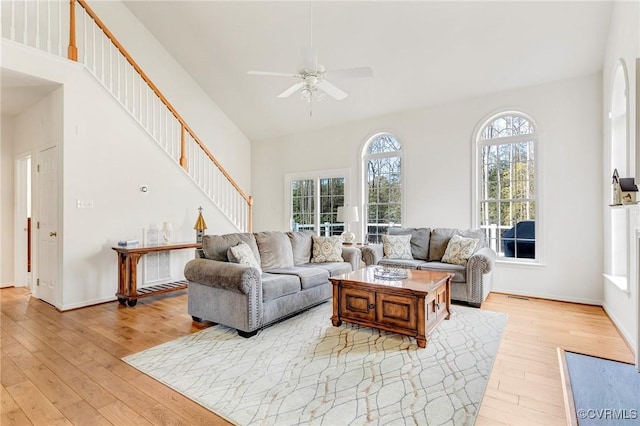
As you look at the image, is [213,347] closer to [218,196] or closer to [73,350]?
[73,350]

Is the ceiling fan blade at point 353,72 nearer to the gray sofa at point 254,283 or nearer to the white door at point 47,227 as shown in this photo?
the gray sofa at point 254,283

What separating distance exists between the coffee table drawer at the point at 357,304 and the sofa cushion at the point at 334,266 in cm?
80

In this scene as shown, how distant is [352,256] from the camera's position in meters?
4.80

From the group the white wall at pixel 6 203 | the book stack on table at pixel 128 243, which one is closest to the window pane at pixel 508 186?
the book stack on table at pixel 128 243

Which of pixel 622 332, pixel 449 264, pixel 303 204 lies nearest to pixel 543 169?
pixel 449 264

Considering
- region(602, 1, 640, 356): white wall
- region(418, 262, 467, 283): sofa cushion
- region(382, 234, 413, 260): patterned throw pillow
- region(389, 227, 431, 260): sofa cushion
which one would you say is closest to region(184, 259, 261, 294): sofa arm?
region(418, 262, 467, 283): sofa cushion

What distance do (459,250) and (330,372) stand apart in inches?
112

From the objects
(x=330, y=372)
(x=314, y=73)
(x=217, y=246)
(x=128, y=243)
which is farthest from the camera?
(x=128, y=243)

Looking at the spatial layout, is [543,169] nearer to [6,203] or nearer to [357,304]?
[357,304]

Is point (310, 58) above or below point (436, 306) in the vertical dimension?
above

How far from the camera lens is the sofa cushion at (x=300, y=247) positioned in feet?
15.1

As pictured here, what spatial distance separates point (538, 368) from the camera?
2559mm

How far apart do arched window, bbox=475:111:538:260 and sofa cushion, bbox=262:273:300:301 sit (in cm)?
320

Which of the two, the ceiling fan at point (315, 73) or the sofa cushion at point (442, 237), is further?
the sofa cushion at point (442, 237)
